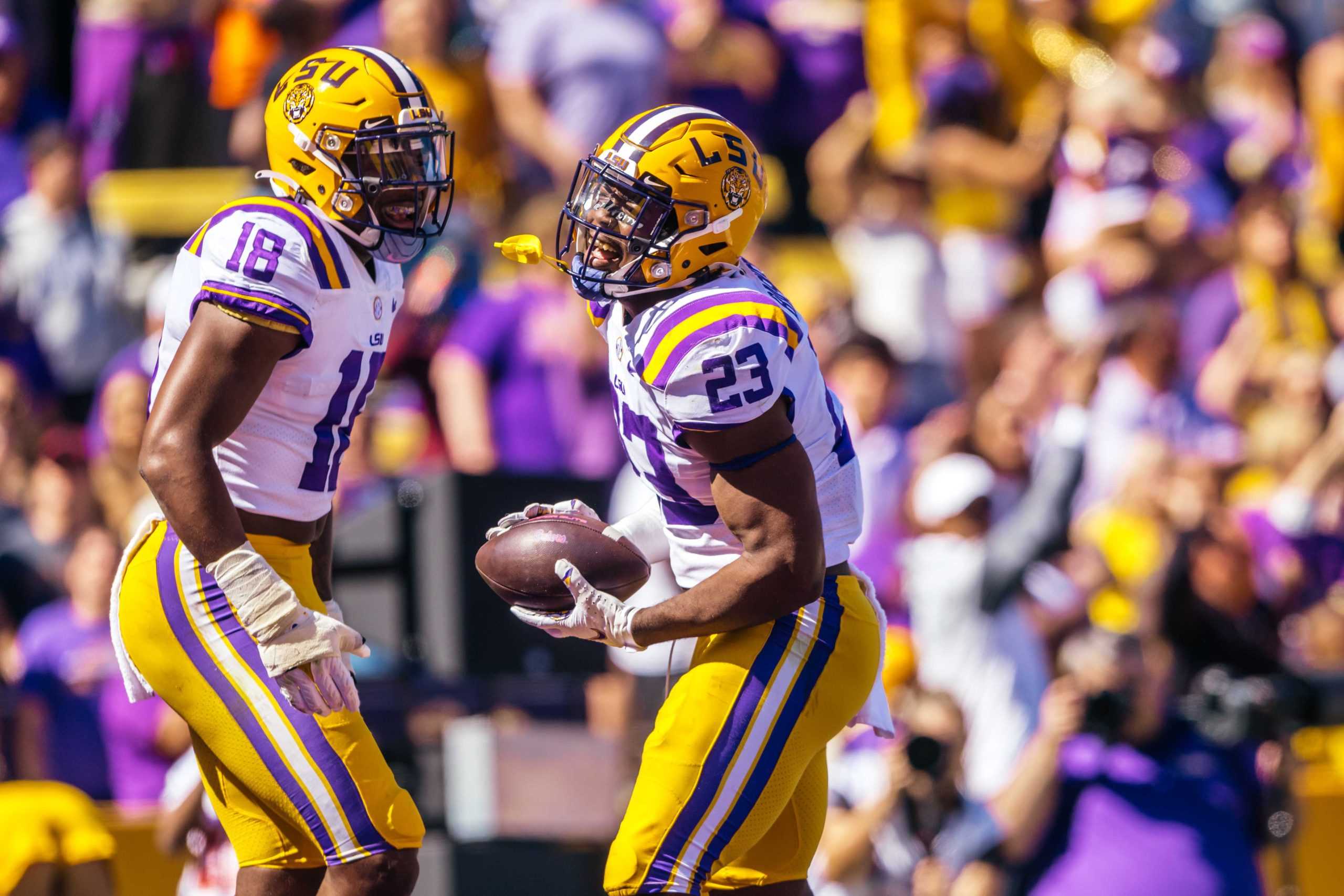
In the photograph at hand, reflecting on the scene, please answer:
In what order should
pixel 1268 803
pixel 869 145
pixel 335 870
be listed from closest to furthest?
pixel 335 870 → pixel 1268 803 → pixel 869 145

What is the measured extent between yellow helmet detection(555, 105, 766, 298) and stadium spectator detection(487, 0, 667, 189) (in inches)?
181

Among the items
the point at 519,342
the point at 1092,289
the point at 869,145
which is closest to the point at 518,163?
the point at 519,342

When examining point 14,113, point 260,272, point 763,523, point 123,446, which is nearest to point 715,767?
point 763,523

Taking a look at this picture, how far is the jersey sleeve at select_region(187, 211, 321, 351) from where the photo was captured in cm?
391

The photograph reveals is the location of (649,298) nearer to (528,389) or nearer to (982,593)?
(982,593)

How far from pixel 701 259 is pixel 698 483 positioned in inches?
19.2

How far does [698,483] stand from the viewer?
4098mm

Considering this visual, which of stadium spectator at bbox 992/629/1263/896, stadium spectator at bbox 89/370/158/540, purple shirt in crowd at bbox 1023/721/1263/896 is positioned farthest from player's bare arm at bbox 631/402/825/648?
stadium spectator at bbox 89/370/158/540

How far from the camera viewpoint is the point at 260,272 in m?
Answer: 3.93

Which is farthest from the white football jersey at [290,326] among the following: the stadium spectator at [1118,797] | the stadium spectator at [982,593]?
the stadium spectator at [982,593]

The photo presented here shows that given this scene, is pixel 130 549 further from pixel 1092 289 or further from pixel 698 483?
pixel 1092 289

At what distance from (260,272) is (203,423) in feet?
1.09

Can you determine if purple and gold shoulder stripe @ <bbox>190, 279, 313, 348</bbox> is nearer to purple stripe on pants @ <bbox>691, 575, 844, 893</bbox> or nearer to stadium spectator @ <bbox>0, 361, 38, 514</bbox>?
purple stripe on pants @ <bbox>691, 575, 844, 893</bbox>

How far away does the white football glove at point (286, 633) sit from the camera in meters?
3.86
